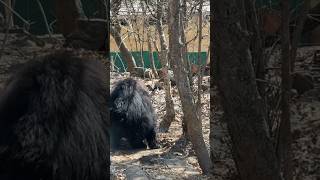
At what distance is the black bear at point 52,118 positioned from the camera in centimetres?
295

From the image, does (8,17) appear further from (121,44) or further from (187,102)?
(121,44)

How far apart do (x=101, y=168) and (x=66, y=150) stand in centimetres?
24

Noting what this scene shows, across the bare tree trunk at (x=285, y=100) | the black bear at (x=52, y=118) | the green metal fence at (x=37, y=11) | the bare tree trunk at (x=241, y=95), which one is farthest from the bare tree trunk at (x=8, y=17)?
the bare tree trunk at (x=285, y=100)

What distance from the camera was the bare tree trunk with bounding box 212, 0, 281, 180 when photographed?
226cm

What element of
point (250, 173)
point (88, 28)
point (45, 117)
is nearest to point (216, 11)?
point (250, 173)

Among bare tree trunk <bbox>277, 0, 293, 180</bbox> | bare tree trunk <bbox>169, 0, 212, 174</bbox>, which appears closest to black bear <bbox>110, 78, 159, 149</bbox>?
bare tree trunk <bbox>169, 0, 212, 174</bbox>

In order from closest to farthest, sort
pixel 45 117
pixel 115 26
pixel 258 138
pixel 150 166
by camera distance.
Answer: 1. pixel 258 138
2. pixel 45 117
3. pixel 150 166
4. pixel 115 26

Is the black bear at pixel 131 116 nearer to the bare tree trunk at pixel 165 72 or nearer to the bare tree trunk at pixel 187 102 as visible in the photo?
the bare tree trunk at pixel 165 72

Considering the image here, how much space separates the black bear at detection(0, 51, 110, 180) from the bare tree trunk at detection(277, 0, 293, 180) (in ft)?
3.70

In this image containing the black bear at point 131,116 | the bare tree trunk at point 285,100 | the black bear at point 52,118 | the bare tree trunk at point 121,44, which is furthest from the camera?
the bare tree trunk at point 121,44

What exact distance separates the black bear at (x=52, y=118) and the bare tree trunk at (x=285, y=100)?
113 cm

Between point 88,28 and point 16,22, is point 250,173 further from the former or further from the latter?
point 16,22

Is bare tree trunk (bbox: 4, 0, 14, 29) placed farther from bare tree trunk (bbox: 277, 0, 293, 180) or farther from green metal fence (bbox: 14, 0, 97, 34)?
bare tree trunk (bbox: 277, 0, 293, 180)

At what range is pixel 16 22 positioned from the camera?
9.92ft
